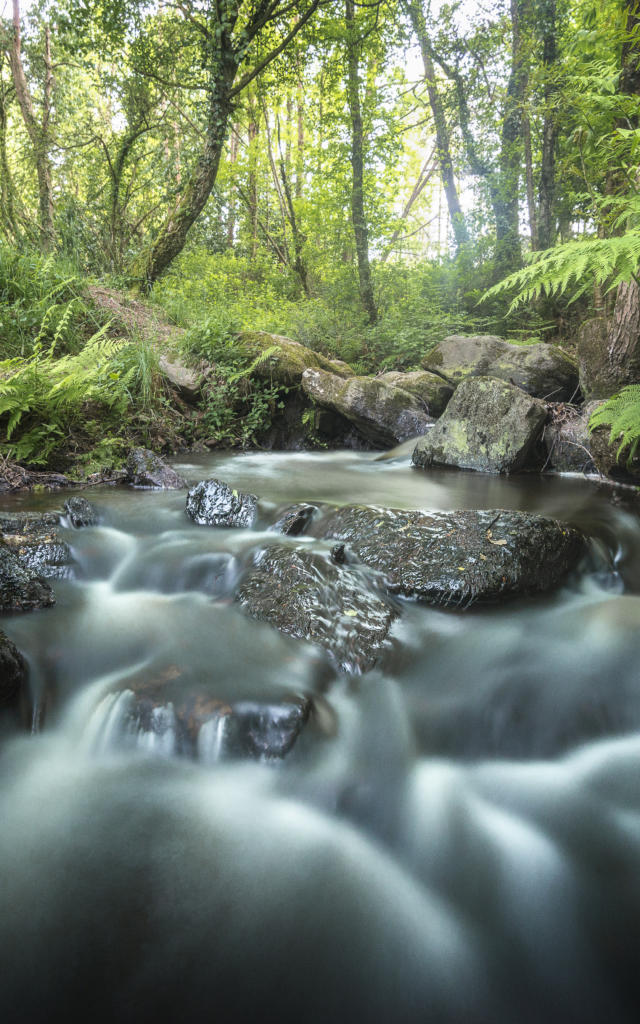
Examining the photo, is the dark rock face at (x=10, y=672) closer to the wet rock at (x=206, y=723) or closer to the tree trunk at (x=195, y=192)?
the wet rock at (x=206, y=723)

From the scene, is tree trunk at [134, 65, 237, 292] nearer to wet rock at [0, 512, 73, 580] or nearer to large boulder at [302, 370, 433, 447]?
large boulder at [302, 370, 433, 447]

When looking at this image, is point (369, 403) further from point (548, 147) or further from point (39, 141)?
point (39, 141)

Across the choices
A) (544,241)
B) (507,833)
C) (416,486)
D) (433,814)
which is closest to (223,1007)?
(433,814)

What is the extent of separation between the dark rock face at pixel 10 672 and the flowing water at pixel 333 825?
0.10 metres

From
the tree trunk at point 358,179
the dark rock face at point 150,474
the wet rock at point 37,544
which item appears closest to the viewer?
the wet rock at point 37,544

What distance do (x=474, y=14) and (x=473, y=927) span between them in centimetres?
1799

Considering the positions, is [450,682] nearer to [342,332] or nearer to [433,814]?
[433,814]

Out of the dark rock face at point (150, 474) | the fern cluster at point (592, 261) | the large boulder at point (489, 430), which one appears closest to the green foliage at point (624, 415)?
the fern cluster at point (592, 261)

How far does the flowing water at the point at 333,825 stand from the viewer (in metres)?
1.29

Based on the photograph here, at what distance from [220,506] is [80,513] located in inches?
38.9

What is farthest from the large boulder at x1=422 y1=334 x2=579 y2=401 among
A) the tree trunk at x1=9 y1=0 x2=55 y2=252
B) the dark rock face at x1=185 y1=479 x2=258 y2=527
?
the tree trunk at x1=9 y1=0 x2=55 y2=252

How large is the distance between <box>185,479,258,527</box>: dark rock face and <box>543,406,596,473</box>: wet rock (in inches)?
139

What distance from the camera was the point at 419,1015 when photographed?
48.9 inches

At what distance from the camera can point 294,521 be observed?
3.73 metres
